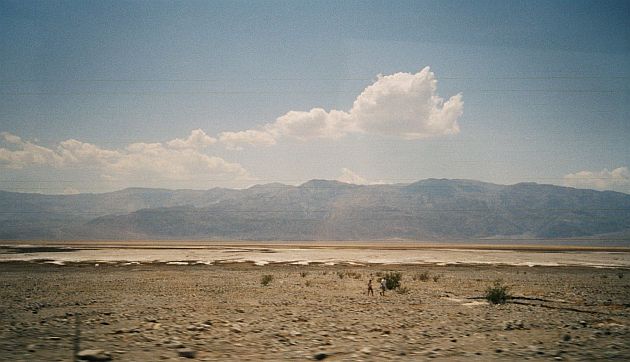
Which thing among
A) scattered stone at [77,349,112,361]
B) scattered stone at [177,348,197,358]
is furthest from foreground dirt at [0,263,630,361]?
scattered stone at [77,349,112,361]

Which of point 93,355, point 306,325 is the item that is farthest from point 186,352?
point 306,325

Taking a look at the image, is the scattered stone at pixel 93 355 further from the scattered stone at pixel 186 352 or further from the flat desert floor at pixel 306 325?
the scattered stone at pixel 186 352

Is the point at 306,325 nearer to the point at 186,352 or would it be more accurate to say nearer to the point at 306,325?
the point at 306,325

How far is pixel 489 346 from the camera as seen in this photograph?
10.4 m

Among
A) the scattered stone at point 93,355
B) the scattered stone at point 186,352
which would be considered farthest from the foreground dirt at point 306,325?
the scattered stone at point 93,355

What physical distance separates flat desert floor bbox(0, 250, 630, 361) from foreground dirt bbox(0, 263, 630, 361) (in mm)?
32

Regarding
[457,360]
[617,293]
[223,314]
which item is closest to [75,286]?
[223,314]

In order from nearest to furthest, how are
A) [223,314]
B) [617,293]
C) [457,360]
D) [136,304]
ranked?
[457,360] < [223,314] < [136,304] < [617,293]

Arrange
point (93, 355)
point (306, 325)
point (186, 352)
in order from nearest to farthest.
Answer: point (93, 355) < point (186, 352) < point (306, 325)

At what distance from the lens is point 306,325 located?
12.6 metres

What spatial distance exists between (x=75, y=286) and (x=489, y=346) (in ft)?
73.2

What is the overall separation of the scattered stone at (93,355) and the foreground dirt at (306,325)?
157 mm

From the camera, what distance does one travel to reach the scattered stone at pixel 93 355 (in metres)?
8.75

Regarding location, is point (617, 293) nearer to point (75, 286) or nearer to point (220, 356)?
point (220, 356)
